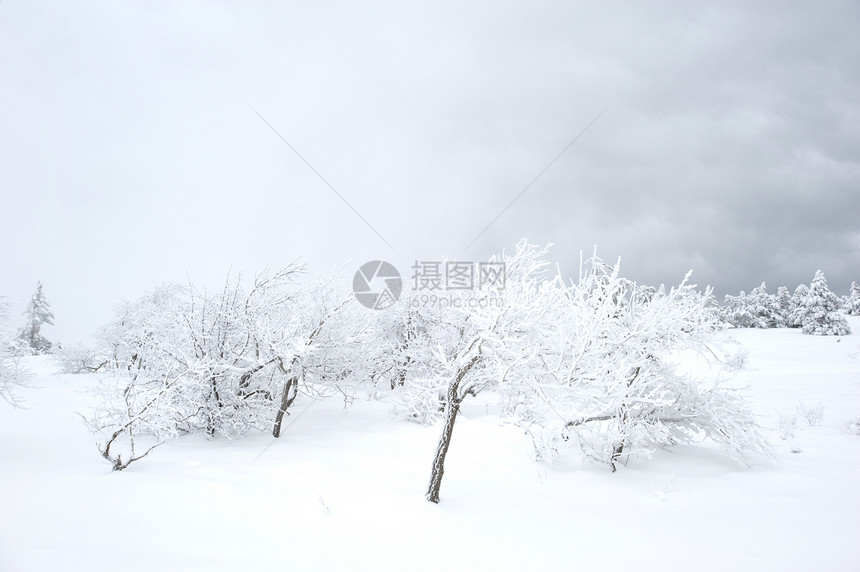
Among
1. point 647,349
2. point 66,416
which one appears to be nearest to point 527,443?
point 647,349

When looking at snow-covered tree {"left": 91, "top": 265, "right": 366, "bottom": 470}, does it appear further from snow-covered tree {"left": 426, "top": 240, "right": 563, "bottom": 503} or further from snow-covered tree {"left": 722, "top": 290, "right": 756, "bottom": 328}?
snow-covered tree {"left": 722, "top": 290, "right": 756, "bottom": 328}

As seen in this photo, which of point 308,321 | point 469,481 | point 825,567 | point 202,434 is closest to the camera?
point 825,567

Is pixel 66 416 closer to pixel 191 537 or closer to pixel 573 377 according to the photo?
pixel 191 537

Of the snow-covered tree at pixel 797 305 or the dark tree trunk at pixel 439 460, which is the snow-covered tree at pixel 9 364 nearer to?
the dark tree trunk at pixel 439 460

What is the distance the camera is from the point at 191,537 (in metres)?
4.79

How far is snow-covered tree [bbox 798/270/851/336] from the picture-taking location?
1220 inches

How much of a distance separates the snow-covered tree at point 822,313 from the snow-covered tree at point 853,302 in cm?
1278

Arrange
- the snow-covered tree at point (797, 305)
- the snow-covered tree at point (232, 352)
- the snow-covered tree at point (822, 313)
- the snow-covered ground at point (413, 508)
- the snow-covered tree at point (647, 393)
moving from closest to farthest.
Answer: the snow-covered ground at point (413, 508)
the snow-covered tree at point (647, 393)
the snow-covered tree at point (232, 352)
the snow-covered tree at point (822, 313)
the snow-covered tree at point (797, 305)

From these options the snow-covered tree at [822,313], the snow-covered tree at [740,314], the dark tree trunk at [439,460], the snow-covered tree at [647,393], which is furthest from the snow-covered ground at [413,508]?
the snow-covered tree at [740,314]

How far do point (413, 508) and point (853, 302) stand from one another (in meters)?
56.7

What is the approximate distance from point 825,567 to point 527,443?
6404 millimetres

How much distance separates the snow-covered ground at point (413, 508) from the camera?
4676 mm

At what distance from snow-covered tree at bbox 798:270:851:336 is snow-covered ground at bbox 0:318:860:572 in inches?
1095

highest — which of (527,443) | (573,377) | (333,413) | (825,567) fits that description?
(573,377)
